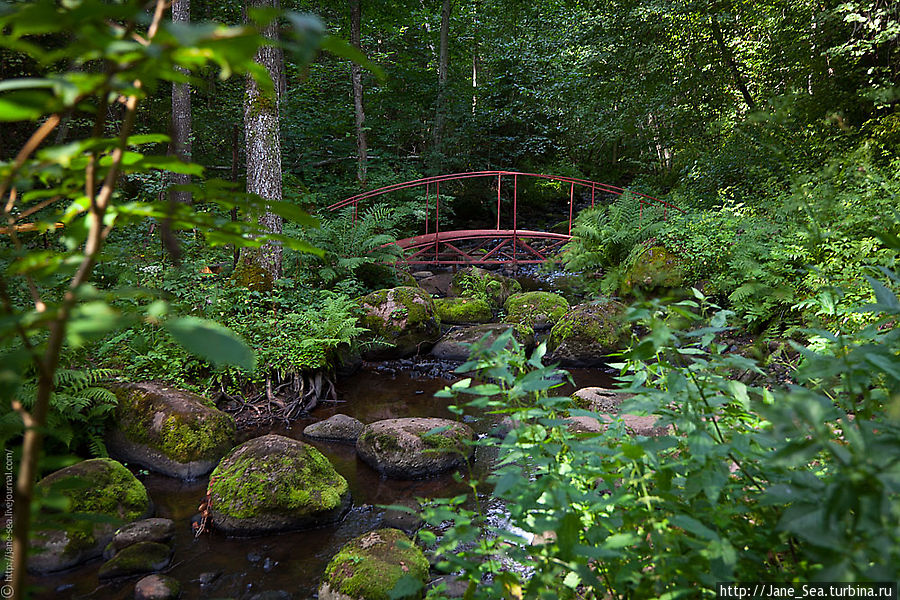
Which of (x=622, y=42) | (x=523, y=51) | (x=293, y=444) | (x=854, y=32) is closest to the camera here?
(x=293, y=444)

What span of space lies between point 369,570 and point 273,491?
96cm

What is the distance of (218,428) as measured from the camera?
3707 mm

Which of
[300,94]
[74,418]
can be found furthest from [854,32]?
[300,94]

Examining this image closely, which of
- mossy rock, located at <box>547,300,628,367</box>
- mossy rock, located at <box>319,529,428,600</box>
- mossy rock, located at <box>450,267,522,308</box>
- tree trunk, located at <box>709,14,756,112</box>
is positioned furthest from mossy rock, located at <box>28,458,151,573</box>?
tree trunk, located at <box>709,14,756,112</box>

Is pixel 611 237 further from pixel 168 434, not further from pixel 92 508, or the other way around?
pixel 92 508

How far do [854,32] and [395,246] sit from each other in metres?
6.31

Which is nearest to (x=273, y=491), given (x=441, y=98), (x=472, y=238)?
(x=472, y=238)

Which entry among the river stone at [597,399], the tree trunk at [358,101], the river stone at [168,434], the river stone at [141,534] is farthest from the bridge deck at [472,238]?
the river stone at [141,534]

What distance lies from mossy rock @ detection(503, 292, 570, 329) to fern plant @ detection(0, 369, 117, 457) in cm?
482

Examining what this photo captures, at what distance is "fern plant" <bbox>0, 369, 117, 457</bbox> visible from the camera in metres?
3.24

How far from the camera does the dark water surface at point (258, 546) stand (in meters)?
2.54

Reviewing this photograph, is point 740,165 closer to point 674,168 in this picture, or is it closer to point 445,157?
point 674,168

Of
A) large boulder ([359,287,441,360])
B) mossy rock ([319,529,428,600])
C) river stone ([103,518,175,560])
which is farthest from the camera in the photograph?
large boulder ([359,287,441,360])

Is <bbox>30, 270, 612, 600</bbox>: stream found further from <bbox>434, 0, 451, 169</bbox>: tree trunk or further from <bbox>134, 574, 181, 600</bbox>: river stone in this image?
<bbox>434, 0, 451, 169</bbox>: tree trunk
